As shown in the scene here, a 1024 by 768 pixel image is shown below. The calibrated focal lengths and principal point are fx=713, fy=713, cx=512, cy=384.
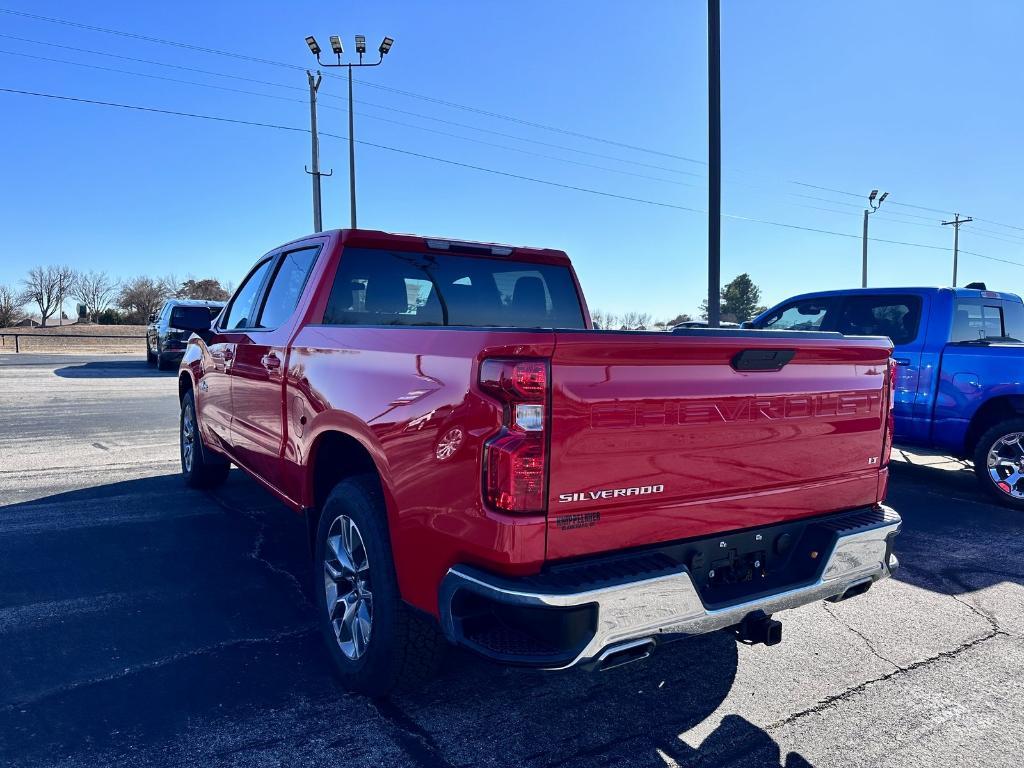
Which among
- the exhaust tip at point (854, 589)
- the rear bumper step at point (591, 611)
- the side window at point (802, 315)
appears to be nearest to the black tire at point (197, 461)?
the rear bumper step at point (591, 611)

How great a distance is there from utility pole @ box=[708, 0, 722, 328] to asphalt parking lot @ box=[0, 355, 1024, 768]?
20.4ft

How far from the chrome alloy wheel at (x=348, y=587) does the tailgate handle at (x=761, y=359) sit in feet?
5.14

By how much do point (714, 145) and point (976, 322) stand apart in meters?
4.82

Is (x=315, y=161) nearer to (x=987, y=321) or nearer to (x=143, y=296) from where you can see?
(x=987, y=321)

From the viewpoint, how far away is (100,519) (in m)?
5.35

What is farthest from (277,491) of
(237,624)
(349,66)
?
(349,66)

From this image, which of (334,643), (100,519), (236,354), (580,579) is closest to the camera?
(580,579)

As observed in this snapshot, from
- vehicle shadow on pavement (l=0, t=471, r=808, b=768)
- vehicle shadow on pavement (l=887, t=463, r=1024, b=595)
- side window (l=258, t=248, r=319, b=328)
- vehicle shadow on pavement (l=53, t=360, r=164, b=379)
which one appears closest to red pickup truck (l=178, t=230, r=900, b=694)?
vehicle shadow on pavement (l=0, t=471, r=808, b=768)

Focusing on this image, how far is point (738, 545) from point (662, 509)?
0.43 metres

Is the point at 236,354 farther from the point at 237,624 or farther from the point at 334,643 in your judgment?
the point at 334,643

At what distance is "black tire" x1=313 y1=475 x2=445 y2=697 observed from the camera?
2.64 metres

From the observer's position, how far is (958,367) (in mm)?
6480

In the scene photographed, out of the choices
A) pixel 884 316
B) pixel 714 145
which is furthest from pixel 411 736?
pixel 714 145

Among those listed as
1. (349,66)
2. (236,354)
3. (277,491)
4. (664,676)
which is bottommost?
(664,676)
